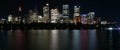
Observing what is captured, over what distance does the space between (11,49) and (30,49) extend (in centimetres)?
317

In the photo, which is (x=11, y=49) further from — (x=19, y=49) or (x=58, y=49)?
(x=58, y=49)

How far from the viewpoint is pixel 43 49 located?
6169 centimetres

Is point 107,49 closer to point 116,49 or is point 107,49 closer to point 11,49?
point 116,49

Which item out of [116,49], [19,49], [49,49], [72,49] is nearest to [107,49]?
[116,49]

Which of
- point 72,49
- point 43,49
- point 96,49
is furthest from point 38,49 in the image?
point 96,49

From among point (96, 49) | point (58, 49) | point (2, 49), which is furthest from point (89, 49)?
point (2, 49)

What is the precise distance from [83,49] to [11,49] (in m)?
12.2

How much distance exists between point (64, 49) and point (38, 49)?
443 cm

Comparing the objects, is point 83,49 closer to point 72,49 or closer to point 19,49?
point 72,49

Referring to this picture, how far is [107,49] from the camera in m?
61.8

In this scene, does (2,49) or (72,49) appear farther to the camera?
(72,49)

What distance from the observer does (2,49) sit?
58781mm

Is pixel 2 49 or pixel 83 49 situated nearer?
pixel 2 49

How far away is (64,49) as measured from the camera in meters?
62.1
